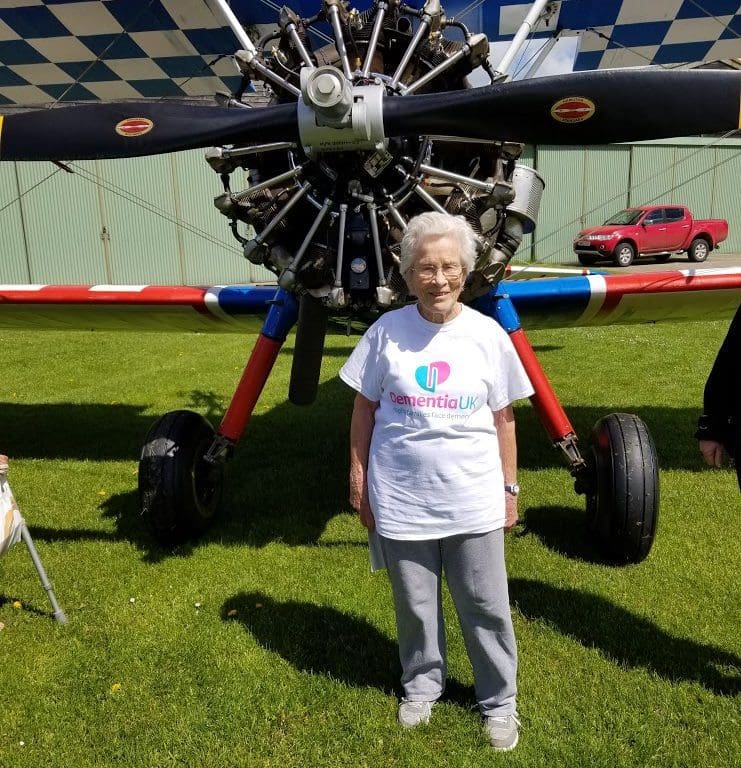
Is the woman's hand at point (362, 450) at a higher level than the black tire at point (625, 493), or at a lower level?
higher

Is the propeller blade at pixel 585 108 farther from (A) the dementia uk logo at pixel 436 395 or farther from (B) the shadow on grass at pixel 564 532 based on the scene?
(B) the shadow on grass at pixel 564 532

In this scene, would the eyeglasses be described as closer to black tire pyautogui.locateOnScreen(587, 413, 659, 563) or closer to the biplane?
the biplane

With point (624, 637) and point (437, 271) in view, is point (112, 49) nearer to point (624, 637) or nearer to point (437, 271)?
point (437, 271)

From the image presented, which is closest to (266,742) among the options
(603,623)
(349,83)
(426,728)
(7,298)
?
(426,728)

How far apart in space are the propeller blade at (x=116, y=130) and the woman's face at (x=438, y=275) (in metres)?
1.18

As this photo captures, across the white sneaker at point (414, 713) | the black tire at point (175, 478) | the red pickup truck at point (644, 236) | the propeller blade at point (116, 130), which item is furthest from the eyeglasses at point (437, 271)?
the red pickup truck at point (644, 236)

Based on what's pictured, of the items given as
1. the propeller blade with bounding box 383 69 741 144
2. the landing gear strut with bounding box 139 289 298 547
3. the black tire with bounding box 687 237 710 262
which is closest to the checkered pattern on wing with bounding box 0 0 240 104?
the landing gear strut with bounding box 139 289 298 547

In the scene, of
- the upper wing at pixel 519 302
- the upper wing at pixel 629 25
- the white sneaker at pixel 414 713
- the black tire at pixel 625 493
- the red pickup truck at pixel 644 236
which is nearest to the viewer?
the white sneaker at pixel 414 713

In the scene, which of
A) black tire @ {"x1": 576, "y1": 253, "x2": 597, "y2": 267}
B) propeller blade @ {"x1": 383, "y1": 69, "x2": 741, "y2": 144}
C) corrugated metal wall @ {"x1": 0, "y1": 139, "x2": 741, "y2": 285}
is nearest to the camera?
propeller blade @ {"x1": 383, "y1": 69, "x2": 741, "y2": 144}

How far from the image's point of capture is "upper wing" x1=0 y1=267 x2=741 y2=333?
5004 millimetres

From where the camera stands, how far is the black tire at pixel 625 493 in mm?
3541

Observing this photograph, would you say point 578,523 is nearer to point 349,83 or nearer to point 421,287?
point 421,287

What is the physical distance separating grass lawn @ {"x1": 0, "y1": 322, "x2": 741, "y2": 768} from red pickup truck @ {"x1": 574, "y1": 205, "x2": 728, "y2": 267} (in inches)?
667

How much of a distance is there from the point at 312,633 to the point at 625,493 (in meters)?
1.82
